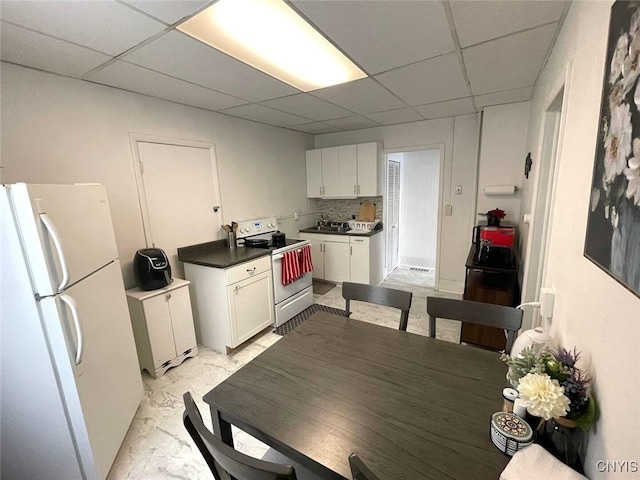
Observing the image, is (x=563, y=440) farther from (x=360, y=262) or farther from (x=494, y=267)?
(x=360, y=262)

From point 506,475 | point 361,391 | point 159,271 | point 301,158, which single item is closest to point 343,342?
point 361,391

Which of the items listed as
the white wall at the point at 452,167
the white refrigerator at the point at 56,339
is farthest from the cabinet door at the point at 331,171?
the white refrigerator at the point at 56,339

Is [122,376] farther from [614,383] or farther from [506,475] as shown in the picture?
[614,383]

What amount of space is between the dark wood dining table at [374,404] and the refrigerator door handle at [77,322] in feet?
2.39

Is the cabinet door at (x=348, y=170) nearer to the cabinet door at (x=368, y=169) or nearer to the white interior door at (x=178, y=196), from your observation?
the cabinet door at (x=368, y=169)

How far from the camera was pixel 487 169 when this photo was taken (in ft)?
10.3

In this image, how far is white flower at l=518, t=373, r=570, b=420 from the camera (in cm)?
68

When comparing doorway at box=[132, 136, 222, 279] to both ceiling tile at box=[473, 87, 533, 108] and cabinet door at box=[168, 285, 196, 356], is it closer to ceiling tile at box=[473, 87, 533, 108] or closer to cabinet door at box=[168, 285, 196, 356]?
cabinet door at box=[168, 285, 196, 356]

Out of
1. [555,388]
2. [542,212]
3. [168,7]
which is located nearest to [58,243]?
[168,7]

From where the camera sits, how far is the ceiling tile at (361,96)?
2316 millimetres

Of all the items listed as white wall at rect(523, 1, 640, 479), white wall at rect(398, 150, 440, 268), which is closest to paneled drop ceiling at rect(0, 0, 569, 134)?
white wall at rect(523, 1, 640, 479)

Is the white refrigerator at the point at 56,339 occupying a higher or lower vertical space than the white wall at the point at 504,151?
lower

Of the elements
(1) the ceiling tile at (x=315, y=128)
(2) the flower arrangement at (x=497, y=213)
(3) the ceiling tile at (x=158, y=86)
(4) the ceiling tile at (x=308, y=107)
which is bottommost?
(2) the flower arrangement at (x=497, y=213)

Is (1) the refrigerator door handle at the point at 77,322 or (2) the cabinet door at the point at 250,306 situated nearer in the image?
(1) the refrigerator door handle at the point at 77,322
